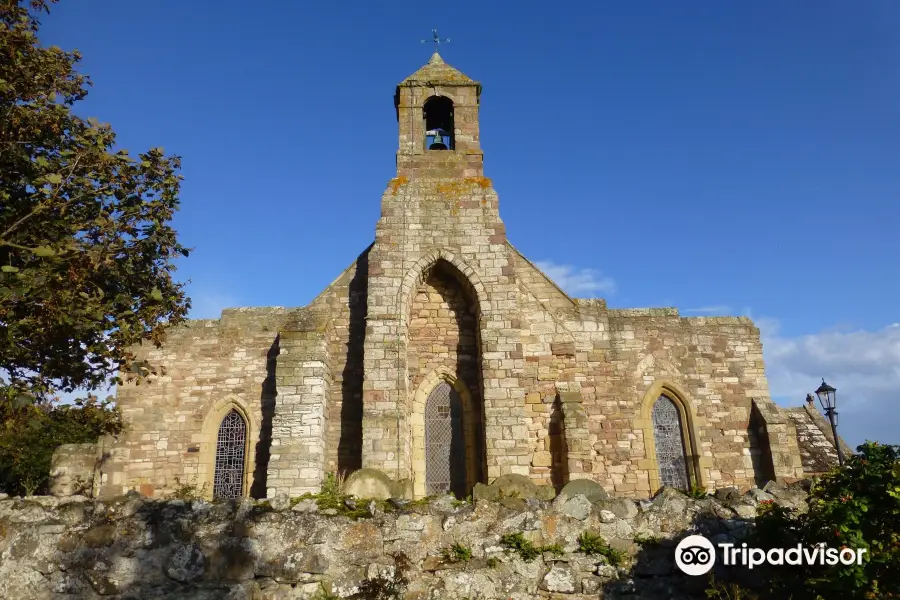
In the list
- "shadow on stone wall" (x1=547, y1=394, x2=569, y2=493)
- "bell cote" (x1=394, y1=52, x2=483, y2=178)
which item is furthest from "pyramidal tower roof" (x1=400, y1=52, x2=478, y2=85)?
"shadow on stone wall" (x1=547, y1=394, x2=569, y2=493)

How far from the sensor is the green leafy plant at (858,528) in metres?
4.96

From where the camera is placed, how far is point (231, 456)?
1522 centimetres

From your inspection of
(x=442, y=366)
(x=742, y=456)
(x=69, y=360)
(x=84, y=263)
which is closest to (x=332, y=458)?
(x=442, y=366)

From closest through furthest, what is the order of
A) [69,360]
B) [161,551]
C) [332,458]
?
[161,551]
[69,360]
[332,458]

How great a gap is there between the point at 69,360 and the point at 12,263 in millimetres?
1702

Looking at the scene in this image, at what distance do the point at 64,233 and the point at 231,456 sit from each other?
720cm

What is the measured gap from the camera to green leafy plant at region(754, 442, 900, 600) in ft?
16.3

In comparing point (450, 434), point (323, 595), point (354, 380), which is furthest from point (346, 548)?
point (354, 380)

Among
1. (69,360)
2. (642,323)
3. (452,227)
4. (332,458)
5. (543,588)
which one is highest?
(452,227)

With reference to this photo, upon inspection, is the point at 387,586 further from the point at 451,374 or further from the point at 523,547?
the point at 451,374

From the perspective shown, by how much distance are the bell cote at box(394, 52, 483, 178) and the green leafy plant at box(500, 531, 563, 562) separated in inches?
426

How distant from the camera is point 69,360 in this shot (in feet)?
33.6

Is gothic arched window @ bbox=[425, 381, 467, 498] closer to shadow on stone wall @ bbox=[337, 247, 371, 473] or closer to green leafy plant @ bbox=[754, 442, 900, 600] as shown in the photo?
shadow on stone wall @ bbox=[337, 247, 371, 473]

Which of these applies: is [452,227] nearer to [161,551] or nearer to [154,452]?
[154,452]
